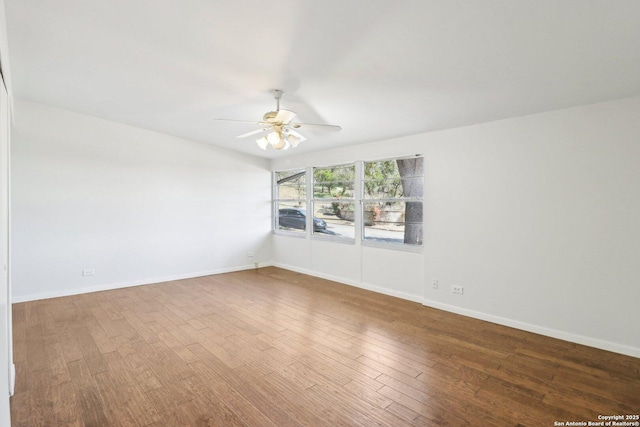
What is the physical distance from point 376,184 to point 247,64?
294 cm

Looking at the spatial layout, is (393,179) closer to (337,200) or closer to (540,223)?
(337,200)

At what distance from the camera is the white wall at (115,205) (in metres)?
4.37

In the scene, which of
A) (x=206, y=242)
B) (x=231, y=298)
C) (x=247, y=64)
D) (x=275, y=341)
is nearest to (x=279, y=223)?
(x=206, y=242)

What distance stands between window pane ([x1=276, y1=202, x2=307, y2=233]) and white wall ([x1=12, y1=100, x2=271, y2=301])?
0.71 m

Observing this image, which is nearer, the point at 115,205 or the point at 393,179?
the point at 393,179

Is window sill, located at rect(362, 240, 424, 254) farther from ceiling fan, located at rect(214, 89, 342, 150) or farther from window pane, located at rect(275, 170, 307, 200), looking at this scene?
ceiling fan, located at rect(214, 89, 342, 150)

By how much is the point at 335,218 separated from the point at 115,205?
372cm

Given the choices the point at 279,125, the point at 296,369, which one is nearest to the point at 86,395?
the point at 296,369

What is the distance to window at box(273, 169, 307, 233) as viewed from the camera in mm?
6527

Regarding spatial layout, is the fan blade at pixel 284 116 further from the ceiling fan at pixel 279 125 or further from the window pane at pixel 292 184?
the window pane at pixel 292 184

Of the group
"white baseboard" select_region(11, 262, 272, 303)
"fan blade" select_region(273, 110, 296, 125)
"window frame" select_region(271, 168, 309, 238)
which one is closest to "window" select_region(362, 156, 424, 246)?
"window frame" select_region(271, 168, 309, 238)

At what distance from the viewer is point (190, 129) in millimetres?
5164

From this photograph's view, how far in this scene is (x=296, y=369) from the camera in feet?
8.65

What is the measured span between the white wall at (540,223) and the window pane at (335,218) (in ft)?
4.22
